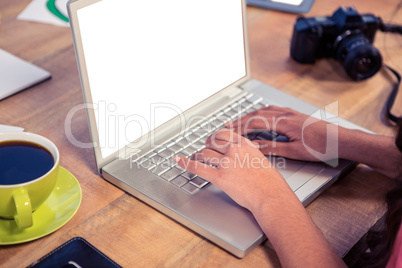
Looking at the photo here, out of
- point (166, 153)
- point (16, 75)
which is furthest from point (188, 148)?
point (16, 75)

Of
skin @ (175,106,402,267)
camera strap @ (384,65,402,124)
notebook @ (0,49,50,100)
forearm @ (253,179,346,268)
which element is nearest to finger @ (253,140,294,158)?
skin @ (175,106,402,267)

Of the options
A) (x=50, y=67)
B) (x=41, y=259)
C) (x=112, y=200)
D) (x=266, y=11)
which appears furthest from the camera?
(x=266, y=11)

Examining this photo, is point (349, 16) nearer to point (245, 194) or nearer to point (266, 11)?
point (266, 11)

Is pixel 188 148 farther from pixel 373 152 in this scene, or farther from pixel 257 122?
pixel 373 152

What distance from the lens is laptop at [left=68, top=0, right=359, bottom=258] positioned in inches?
25.5

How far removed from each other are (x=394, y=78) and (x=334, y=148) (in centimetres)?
37

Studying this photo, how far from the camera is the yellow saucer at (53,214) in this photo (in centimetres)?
61

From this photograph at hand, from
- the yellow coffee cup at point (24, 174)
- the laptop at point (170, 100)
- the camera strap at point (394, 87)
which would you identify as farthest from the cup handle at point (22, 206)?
the camera strap at point (394, 87)

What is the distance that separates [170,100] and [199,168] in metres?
0.15

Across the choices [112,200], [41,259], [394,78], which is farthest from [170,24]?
[394,78]

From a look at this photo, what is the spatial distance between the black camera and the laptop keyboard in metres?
0.25

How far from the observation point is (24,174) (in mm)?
617

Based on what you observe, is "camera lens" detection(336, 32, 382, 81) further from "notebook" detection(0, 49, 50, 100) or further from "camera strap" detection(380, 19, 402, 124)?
"notebook" detection(0, 49, 50, 100)

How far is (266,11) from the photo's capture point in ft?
4.17
